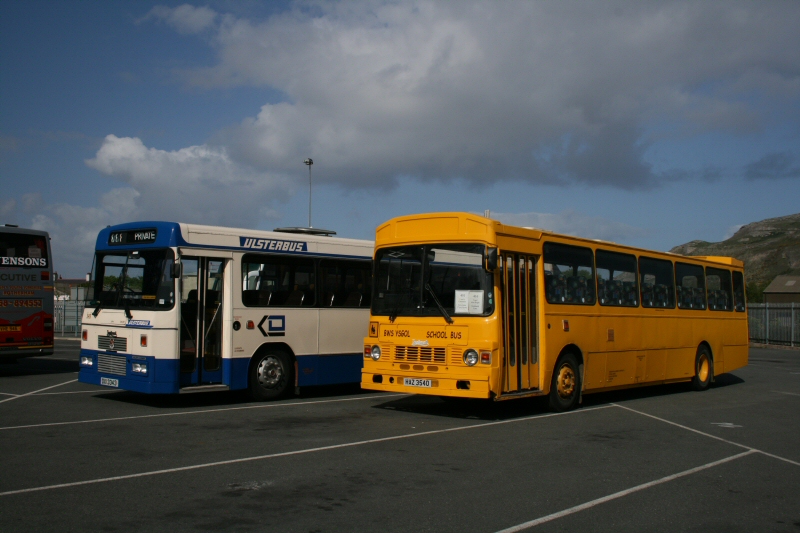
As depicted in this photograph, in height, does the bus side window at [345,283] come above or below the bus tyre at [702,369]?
above

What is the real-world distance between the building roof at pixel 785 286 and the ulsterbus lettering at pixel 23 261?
371ft

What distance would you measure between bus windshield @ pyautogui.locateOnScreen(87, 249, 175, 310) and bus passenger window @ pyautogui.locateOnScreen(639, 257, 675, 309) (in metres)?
9.21

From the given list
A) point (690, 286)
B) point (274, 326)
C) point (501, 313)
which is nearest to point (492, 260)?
point (501, 313)

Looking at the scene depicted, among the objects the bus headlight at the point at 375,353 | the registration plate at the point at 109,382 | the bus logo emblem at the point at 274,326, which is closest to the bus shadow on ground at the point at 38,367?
the registration plate at the point at 109,382

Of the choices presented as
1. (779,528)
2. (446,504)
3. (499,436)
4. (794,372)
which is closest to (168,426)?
(499,436)

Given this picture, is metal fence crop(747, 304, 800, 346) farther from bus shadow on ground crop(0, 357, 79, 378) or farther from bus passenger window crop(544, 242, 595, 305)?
bus shadow on ground crop(0, 357, 79, 378)

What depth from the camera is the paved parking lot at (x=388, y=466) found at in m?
6.30

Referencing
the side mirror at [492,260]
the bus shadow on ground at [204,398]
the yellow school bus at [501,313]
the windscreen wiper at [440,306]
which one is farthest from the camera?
the bus shadow on ground at [204,398]

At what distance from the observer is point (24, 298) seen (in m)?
18.6

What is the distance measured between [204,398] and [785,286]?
117 metres

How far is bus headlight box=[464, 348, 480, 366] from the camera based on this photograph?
11.6m

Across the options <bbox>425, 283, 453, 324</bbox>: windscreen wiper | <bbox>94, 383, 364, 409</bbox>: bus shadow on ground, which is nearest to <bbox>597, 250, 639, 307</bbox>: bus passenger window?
<bbox>425, 283, 453, 324</bbox>: windscreen wiper

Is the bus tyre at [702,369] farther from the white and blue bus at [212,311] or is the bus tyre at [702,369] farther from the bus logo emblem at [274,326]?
the bus logo emblem at [274,326]

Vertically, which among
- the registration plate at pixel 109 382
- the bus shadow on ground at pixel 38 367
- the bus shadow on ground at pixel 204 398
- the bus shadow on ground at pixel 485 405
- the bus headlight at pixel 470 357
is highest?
the bus headlight at pixel 470 357
